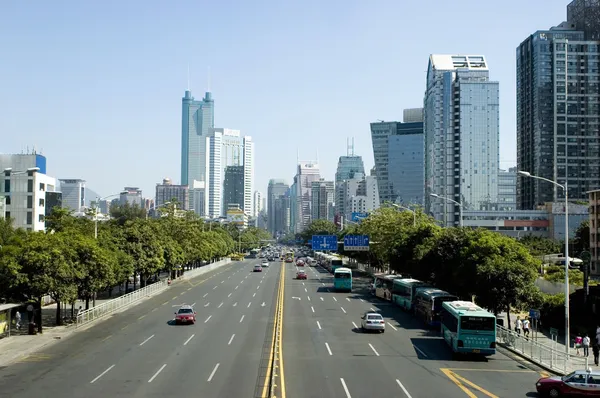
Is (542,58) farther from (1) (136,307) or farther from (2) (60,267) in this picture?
(2) (60,267)

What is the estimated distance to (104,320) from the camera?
46.6m

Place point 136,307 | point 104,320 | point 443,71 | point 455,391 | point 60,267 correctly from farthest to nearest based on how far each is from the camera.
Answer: point 443,71
point 136,307
point 104,320
point 60,267
point 455,391

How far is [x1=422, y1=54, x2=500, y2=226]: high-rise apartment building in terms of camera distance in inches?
7077

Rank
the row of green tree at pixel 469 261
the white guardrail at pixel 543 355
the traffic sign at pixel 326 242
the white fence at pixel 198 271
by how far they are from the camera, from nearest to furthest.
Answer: the white guardrail at pixel 543 355, the row of green tree at pixel 469 261, the traffic sign at pixel 326 242, the white fence at pixel 198 271

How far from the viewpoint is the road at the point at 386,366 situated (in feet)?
78.2

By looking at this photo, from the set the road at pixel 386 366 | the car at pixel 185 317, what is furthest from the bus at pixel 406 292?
the car at pixel 185 317

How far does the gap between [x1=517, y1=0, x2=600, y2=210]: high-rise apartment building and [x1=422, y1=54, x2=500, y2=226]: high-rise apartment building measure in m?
14.9

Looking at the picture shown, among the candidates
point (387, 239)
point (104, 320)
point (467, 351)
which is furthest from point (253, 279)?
point (467, 351)

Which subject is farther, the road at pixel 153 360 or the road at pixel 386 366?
the road at pixel 386 366

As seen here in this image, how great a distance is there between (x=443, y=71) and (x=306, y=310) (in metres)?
156

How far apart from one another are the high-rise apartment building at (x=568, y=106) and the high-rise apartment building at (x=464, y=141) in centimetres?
1493

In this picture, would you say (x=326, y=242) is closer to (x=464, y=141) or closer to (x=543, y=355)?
(x=543, y=355)

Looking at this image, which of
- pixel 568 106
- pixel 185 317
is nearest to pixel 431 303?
pixel 185 317

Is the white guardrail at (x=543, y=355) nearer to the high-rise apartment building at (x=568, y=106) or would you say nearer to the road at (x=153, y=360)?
the road at (x=153, y=360)
